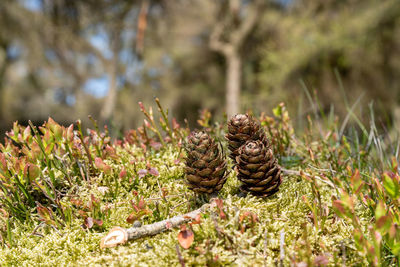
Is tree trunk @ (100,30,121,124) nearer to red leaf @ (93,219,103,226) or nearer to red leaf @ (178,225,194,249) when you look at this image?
red leaf @ (93,219,103,226)

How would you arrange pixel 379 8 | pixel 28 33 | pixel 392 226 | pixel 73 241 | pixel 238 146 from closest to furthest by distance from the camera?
pixel 392 226 < pixel 73 241 < pixel 238 146 < pixel 379 8 < pixel 28 33

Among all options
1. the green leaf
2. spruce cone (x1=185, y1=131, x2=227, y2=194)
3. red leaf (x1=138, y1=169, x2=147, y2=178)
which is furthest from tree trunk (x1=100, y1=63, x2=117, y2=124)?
the green leaf

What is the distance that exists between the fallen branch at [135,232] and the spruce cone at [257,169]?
244 millimetres

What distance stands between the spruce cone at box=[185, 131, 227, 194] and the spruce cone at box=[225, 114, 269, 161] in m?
0.13

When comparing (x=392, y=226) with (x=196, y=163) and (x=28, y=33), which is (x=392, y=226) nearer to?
(x=196, y=163)

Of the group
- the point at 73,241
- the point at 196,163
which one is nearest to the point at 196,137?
the point at 196,163

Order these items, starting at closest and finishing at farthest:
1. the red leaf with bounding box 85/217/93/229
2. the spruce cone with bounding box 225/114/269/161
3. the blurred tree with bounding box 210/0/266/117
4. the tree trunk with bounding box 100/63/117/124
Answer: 1. the red leaf with bounding box 85/217/93/229
2. the spruce cone with bounding box 225/114/269/161
3. the tree trunk with bounding box 100/63/117/124
4. the blurred tree with bounding box 210/0/266/117

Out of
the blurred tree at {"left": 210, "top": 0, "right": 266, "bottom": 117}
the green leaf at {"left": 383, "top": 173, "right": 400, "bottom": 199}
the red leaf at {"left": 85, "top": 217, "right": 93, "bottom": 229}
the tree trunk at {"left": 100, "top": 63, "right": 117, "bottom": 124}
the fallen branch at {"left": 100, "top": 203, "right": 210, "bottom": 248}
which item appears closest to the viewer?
the green leaf at {"left": 383, "top": 173, "right": 400, "bottom": 199}

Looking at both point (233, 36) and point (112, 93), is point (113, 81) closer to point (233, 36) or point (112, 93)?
point (112, 93)

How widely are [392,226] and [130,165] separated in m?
1.08

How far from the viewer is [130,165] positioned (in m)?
1.44

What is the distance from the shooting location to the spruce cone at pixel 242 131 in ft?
3.92

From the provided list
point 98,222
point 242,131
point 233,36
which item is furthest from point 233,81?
point 98,222

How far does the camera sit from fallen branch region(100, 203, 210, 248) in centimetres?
97
